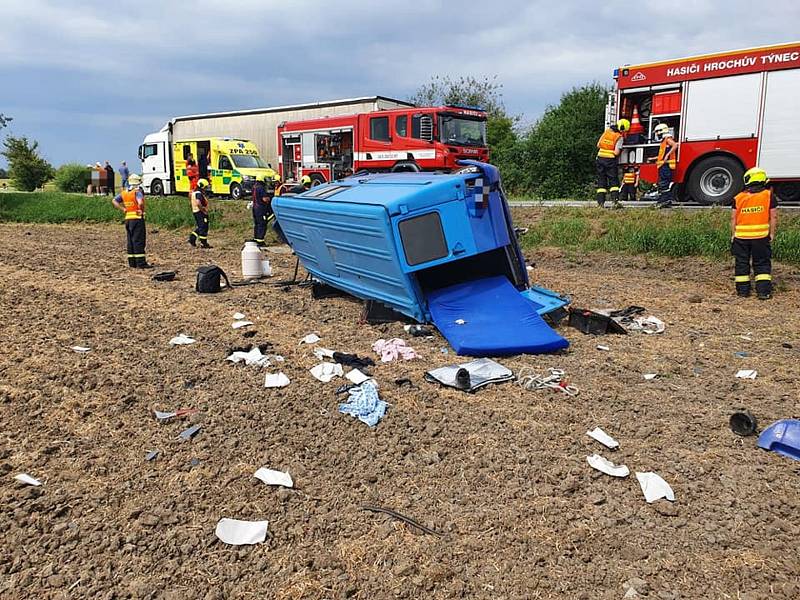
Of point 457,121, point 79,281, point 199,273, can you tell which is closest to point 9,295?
point 79,281

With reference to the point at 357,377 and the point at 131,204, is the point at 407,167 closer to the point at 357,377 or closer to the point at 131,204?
the point at 131,204

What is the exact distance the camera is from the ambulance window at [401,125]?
15.0m

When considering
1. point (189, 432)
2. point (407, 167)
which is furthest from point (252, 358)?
point (407, 167)

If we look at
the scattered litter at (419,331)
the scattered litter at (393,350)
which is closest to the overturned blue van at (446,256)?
the scattered litter at (419,331)

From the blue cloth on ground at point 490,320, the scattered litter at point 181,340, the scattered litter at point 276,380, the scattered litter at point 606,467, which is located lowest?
the scattered litter at point 606,467

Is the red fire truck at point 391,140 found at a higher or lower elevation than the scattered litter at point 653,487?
higher

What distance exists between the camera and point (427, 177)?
18.4 ft

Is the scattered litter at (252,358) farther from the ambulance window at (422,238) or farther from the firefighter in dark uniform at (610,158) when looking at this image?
the firefighter in dark uniform at (610,158)

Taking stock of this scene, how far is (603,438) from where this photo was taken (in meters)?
3.34

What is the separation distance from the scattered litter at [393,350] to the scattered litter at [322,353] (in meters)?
0.37

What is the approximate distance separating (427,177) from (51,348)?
3.42 m

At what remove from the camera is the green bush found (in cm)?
2991

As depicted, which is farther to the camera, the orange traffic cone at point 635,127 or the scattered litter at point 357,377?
the orange traffic cone at point 635,127

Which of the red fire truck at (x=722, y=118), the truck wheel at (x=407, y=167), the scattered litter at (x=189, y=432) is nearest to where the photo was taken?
the scattered litter at (x=189, y=432)
